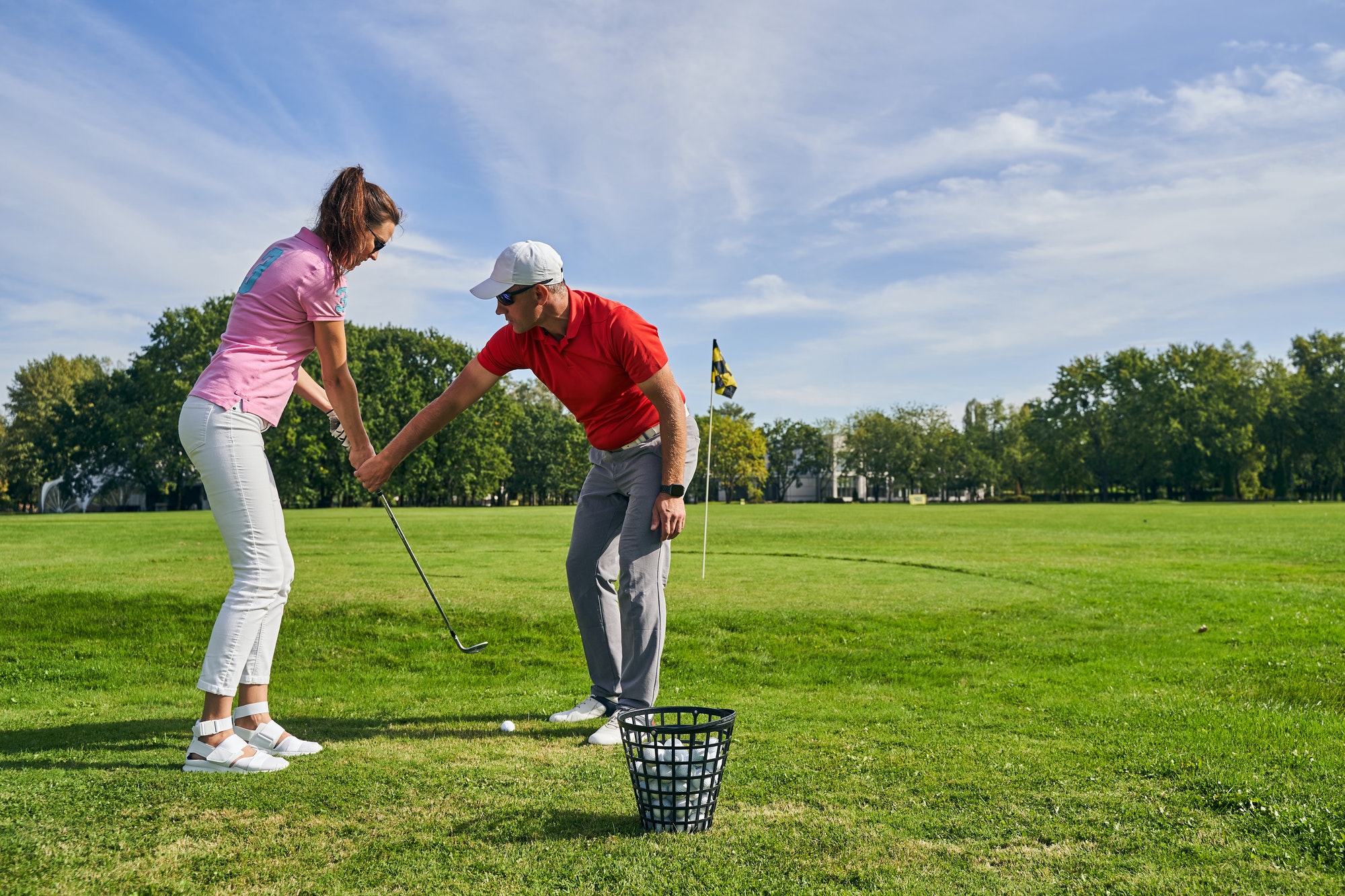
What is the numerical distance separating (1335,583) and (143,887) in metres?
14.5

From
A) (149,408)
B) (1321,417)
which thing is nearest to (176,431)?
(149,408)

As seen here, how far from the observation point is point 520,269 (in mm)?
4371

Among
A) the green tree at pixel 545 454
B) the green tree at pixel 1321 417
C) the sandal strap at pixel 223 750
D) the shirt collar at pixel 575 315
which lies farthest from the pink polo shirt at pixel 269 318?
the green tree at pixel 1321 417

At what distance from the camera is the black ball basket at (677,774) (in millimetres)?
3184

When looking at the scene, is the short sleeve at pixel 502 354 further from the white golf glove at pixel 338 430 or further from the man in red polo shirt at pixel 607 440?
the white golf glove at pixel 338 430

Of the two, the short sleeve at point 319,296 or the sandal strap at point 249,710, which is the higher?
the short sleeve at point 319,296

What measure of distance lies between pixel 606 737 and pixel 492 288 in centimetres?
233

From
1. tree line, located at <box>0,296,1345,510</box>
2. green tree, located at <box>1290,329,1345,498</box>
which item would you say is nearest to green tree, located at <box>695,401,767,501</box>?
tree line, located at <box>0,296,1345,510</box>

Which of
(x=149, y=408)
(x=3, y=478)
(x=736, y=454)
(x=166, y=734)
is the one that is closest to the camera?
(x=166, y=734)

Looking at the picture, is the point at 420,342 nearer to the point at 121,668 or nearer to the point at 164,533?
the point at 164,533

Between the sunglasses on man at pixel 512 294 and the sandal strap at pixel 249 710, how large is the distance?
2310mm

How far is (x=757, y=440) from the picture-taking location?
107 meters

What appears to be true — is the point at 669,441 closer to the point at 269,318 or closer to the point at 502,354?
the point at 502,354

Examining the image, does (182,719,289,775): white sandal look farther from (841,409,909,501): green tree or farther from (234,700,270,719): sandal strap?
(841,409,909,501): green tree
